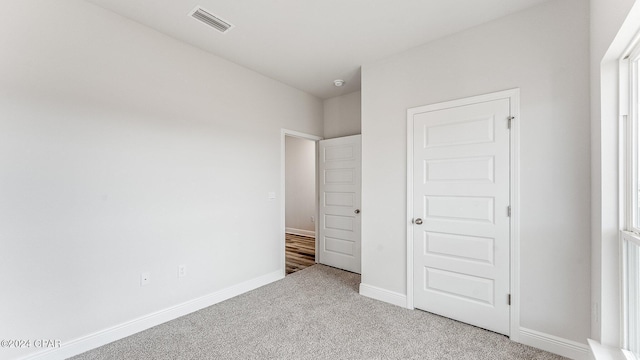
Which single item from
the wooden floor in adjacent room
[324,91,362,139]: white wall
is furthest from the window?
the wooden floor in adjacent room

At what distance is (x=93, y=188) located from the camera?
204 cm

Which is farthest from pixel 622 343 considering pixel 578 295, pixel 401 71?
pixel 401 71

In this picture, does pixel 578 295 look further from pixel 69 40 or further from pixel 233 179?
pixel 69 40

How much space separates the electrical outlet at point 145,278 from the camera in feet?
7.53

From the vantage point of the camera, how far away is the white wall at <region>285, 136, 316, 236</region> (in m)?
6.23

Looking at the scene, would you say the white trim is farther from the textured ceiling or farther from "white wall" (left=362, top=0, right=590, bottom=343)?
the textured ceiling

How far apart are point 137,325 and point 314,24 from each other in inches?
121

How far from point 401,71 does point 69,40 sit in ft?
9.51

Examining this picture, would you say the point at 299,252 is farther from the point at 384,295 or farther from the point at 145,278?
the point at 145,278

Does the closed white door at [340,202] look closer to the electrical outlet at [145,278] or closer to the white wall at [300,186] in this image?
the white wall at [300,186]

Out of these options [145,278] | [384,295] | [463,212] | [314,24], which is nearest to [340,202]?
[384,295]

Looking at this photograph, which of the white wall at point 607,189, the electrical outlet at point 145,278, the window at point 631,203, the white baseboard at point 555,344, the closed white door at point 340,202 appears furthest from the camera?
the closed white door at point 340,202

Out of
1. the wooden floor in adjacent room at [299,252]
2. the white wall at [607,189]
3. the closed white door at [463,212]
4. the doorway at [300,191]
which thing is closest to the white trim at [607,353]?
the white wall at [607,189]

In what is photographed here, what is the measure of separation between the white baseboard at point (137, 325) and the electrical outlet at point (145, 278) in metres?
0.29
